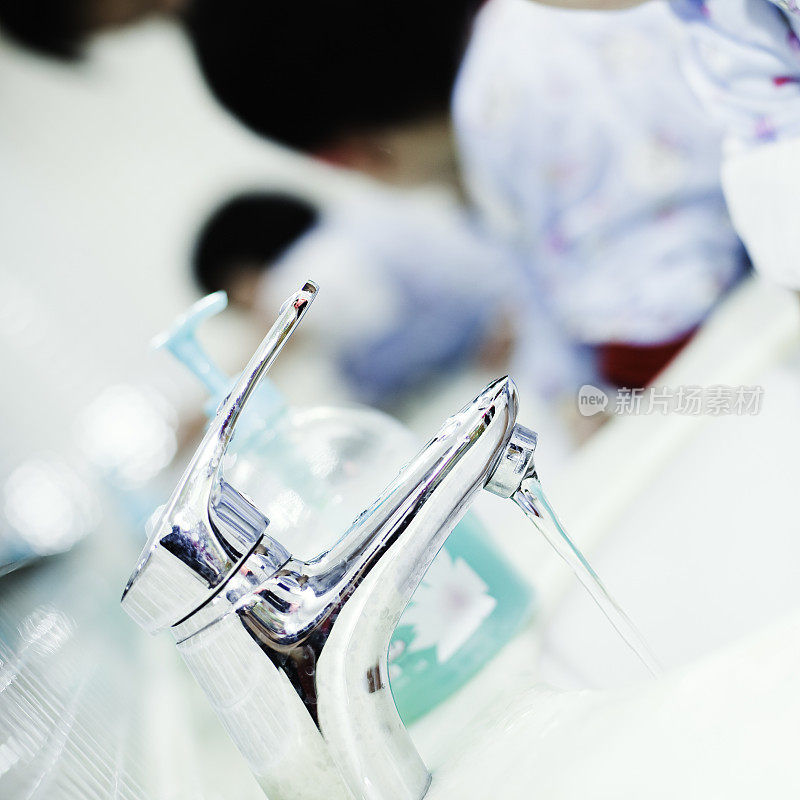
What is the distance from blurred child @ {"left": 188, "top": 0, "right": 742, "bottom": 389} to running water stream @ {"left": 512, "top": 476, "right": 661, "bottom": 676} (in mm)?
225

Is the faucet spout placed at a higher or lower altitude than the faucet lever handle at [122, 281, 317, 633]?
lower

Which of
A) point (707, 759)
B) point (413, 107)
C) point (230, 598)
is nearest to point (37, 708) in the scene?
point (230, 598)

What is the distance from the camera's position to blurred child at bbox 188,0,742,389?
0.41 meters

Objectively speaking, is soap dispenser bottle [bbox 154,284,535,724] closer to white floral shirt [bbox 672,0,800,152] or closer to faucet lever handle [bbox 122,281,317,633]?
faucet lever handle [bbox 122,281,317,633]

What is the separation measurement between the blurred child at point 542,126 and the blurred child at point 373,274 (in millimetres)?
26

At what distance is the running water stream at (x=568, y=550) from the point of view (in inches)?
10.0

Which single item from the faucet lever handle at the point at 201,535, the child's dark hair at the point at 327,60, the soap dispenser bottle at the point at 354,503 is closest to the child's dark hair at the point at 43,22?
the child's dark hair at the point at 327,60

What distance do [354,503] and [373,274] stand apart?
0.51 ft

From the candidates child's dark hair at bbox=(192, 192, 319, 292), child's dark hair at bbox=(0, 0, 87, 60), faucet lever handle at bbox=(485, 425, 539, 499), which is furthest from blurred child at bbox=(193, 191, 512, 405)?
faucet lever handle at bbox=(485, 425, 539, 499)

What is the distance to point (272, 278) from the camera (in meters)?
0.43

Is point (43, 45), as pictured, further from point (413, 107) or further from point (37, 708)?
point (37, 708)

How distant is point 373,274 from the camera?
441 millimetres

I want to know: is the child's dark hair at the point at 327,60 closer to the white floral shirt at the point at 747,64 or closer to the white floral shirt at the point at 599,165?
the white floral shirt at the point at 599,165

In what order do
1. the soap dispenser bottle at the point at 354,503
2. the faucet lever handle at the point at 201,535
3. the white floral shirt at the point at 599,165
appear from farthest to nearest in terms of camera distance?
the white floral shirt at the point at 599,165, the soap dispenser bottle at the point at 354,503, the faucet lever handle at the point at 201,535
